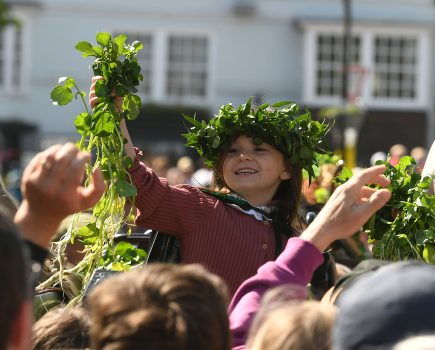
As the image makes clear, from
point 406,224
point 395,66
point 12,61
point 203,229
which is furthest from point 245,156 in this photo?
point 395,66

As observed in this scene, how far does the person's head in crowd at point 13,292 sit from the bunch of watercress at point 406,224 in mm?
2019

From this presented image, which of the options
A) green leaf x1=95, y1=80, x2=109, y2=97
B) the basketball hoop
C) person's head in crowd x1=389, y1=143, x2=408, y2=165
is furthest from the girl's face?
the basketball hoop

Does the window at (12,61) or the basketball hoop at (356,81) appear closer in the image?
the basketball hoop at (356,81)

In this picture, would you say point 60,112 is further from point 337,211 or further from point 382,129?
point 337,211

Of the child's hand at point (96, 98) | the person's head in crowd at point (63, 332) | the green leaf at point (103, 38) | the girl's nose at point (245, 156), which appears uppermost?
the green leaf at point (103, 38)

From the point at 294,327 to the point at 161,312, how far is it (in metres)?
0.29

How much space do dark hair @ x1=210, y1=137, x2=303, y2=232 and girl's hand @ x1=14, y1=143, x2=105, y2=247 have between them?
1997 millimetres

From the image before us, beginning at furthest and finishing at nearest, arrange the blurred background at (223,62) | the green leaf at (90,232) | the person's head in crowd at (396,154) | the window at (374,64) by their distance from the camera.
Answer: the window at (374,64), the blurred background at (223,62), the person's head in crowd at (396,154), the green leaf at (90,232)

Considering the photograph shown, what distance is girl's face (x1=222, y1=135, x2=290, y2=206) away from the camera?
414 cm

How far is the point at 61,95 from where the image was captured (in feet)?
12.6

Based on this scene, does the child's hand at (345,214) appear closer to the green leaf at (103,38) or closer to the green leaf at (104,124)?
the green leaf at (104,124)

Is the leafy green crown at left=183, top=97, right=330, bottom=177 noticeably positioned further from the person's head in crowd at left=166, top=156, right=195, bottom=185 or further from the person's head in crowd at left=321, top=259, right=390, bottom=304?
the person's head in crowd at left=166, top=156, right=195, bottom=185

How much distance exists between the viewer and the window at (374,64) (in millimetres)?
25922

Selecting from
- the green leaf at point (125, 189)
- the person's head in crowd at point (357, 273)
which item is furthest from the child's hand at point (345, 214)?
the green leaf at point (125, 189)
